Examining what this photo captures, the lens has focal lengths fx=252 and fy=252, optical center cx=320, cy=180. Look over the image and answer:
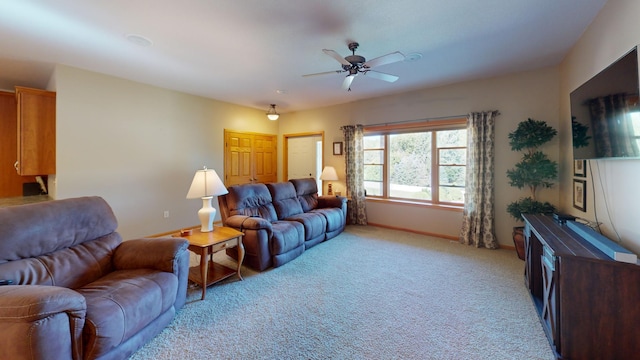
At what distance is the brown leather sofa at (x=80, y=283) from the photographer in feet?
4.13

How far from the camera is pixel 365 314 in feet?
7.39

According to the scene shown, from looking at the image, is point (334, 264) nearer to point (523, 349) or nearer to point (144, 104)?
point (523, 349)

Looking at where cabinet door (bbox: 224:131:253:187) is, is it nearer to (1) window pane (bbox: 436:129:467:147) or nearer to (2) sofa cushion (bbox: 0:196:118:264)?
(2) sofa cushion (bbox: 0:196:118:264)

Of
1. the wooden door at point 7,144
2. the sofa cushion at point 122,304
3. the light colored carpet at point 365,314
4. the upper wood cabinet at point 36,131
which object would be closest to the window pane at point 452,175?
the light colored carpet at point 365,314

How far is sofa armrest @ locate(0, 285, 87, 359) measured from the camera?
48.7 inches

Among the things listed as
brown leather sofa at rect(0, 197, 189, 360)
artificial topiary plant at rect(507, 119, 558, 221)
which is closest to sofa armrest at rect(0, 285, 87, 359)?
brown leather sofa at rect(0, 197, 189, 360)

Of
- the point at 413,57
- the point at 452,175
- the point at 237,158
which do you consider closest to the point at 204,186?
the point at 413,57

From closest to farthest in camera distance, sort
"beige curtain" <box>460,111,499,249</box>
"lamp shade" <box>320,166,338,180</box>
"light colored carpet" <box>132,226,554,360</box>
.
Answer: "light colored carpet" <box>132,226,554,360</box>
"beige curtain" <box>460,111,499,249</box>
"lamp shade" <box>320,166,338,180</box>

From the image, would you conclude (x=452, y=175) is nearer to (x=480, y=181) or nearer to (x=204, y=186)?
(x=480, y=181)

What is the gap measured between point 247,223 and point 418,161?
334 centimetres

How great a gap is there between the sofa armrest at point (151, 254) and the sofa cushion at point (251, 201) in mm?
1299

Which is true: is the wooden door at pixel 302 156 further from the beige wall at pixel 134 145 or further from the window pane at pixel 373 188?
the beige wall at pixel 134 145

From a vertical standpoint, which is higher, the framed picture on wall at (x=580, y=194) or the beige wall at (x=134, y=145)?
the beige wall at (x=134, y=145)

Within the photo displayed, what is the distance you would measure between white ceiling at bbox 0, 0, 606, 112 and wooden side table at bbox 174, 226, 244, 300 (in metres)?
2.09
